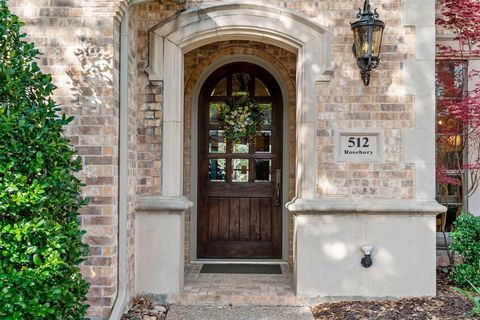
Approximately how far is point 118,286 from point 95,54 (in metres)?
1.95

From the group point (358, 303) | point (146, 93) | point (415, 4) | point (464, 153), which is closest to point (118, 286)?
point (146, 93)

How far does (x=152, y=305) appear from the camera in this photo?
394 cm

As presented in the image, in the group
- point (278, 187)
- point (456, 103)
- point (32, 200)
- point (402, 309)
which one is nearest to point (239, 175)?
point (278, 187)

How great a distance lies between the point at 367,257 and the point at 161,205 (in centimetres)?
198

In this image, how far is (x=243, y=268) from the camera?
4.97 metres

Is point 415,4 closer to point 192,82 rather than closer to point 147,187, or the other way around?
point 192,82

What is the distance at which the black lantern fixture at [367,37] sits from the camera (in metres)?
3.74

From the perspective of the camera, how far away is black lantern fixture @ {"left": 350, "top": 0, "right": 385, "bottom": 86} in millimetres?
3742

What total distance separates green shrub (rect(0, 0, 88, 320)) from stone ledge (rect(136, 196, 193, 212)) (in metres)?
1.07

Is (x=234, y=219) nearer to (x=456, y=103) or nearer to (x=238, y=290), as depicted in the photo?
(x=238, y=290)

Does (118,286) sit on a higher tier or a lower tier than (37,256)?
lower

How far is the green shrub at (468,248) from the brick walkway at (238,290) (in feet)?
5.37

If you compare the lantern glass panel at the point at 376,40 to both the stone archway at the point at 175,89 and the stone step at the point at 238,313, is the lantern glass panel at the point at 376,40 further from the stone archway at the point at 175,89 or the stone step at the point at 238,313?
the stone step at the point at 238,313

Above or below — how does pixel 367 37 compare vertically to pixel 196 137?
above
